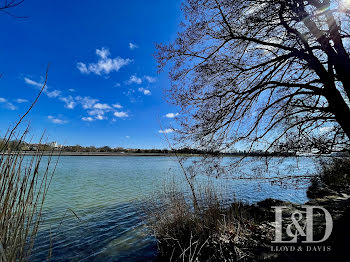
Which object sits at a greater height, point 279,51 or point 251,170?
point 279,51

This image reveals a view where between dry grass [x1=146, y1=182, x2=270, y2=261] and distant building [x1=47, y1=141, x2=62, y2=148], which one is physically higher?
distant building [x1=47, y1=141, x2=62, y2=148]

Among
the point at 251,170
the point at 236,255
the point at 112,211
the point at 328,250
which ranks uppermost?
the point at 251,170

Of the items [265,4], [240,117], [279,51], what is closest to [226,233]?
[240,117]

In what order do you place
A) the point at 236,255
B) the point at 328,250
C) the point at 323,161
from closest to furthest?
the point at 328,250, the point at 236,255, the point at 323,161

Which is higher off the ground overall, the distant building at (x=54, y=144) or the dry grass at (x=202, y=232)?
the distant building at (x=54, y=144)

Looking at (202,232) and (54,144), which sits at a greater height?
(54,144)

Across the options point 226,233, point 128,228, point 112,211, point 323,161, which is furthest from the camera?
point 112,211

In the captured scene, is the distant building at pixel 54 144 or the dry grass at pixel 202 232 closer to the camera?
the distant building at pixel 54 144

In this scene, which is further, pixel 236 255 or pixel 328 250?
pixel 236 255

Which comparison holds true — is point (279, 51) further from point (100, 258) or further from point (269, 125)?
point (100, 258)

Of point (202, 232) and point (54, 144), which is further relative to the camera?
point (202, 232)

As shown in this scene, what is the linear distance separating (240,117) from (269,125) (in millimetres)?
868

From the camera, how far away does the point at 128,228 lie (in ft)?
20.4

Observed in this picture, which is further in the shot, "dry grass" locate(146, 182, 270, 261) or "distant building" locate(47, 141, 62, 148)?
"dry grass" locate(146, 182, 270, 261)
